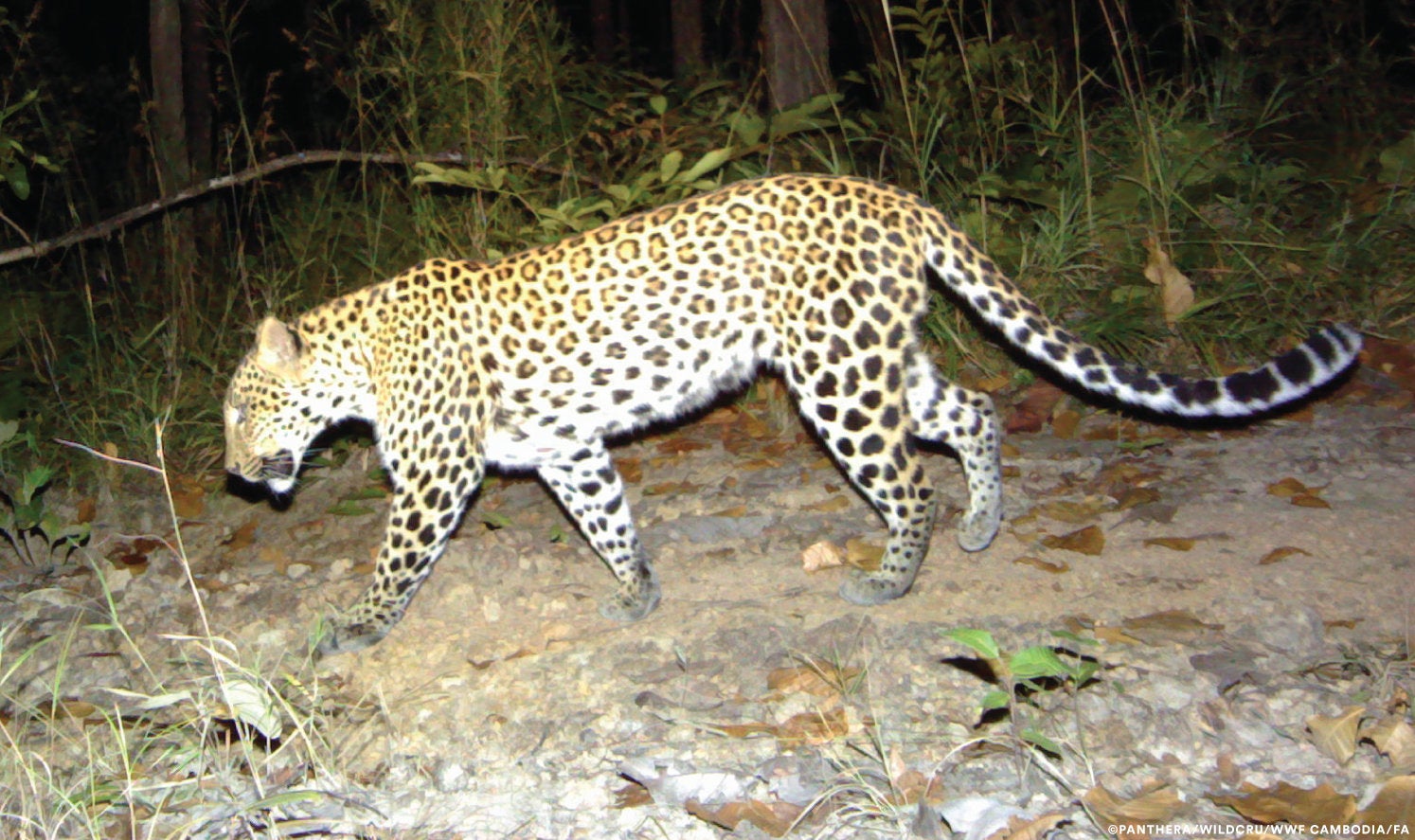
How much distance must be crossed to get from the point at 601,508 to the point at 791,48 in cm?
339

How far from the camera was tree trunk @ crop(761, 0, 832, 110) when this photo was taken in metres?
6.93

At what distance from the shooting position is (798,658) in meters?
3.93

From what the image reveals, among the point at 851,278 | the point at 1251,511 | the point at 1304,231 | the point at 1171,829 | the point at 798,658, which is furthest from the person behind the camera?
the point at 1304,231

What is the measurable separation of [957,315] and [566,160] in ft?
7.43

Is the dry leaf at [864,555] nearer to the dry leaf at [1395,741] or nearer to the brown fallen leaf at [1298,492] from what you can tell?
the brown fallen leaf at [1298,492]

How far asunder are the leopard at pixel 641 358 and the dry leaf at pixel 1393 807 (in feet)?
5.26

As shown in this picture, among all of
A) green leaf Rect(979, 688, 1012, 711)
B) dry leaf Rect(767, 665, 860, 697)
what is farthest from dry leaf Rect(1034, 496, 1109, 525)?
green leaf Rect(979, 688, 1012, 711)

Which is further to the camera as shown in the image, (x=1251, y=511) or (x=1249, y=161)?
(x=1249, y=161)

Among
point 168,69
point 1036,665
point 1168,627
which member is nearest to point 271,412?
point 1036,665

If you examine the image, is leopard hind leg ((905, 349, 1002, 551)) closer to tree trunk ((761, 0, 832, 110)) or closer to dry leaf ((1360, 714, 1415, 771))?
dry leaf ((1360, 714, 1415, 771))

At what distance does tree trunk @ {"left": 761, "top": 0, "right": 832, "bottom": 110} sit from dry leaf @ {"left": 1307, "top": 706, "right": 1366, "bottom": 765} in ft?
15.1

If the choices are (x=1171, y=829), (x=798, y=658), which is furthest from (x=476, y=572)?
(x=1171, y=829)

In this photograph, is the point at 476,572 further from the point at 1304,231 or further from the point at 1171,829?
the point at 1304,231

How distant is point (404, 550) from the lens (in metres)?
4.52
